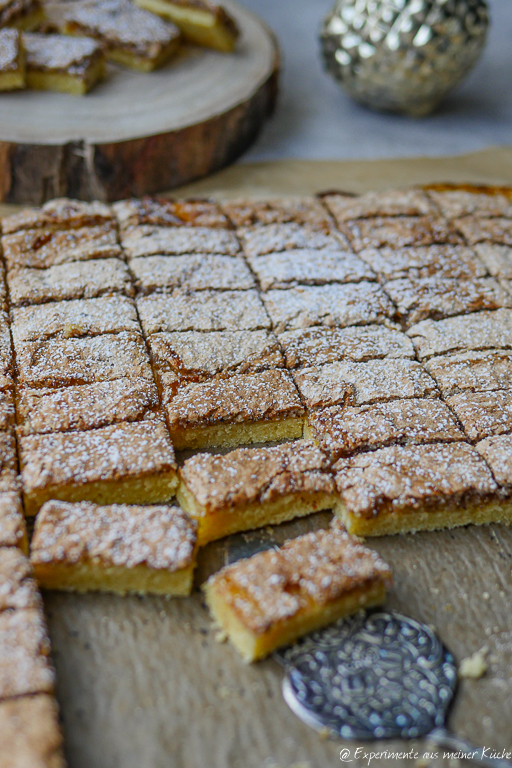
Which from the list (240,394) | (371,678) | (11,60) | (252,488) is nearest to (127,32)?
(11,60)

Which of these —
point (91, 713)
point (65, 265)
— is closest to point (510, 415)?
point (91, 713)

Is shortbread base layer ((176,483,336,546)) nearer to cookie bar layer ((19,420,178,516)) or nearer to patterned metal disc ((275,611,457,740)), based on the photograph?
cookie bar layer ((19,420,178,516))

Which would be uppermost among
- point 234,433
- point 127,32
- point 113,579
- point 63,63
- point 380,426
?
point 127,32

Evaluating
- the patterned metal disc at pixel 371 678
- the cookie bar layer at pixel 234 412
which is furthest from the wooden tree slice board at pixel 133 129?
the patterned metal disc at pixel 371 678

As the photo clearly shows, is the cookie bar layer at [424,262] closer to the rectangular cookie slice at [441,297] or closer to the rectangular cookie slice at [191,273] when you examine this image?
the rectangular cookie slice at [441,297]

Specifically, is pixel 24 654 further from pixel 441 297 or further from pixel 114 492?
pixel 441 297

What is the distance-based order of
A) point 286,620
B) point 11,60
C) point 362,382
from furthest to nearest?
point 11,60, point 362,382, point 286,620

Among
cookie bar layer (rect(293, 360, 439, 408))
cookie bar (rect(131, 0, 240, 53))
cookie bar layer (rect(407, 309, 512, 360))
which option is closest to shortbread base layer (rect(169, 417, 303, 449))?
cookie bar layer (rect(293, 360, 439, 408))
